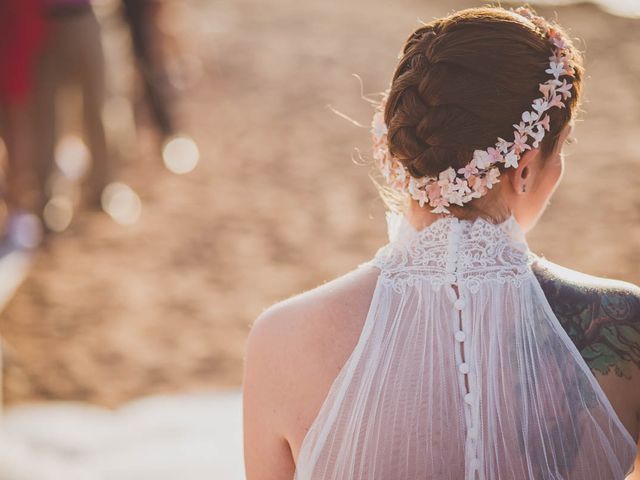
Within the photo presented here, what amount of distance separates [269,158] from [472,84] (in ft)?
18.2

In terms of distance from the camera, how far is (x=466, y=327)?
1.50m

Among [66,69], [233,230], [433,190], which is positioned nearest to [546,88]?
[433,190]

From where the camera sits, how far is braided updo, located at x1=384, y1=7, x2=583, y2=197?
4.69 feet

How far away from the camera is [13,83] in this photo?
5148 mm

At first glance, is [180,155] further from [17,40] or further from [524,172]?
[524,172]

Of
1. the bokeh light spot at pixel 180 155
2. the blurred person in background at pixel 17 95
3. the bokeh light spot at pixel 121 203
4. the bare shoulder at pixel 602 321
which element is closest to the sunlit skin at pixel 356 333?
the bare shoulder at pixel 602 321

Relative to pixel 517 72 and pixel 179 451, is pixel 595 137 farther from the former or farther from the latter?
pixel 517 72

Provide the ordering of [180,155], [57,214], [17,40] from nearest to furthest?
[17,40] → [57,214] → [180,155]

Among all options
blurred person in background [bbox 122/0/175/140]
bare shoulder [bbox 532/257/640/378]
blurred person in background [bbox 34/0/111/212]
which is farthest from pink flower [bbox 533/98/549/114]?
blurred person in background [bbox 122/0/175/140]

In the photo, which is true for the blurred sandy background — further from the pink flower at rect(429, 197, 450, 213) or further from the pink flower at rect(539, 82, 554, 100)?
the pink flower at rect(539, 82, 554, 100)

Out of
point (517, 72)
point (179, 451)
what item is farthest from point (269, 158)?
point (517, 72)

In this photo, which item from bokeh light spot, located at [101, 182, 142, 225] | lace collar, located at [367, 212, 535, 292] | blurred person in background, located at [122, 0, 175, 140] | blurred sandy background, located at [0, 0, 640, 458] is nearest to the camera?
lace collar, located at [367, 212, 535, 292]

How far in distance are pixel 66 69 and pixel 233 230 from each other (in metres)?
1.56

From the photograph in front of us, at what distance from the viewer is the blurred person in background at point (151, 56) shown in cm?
656
